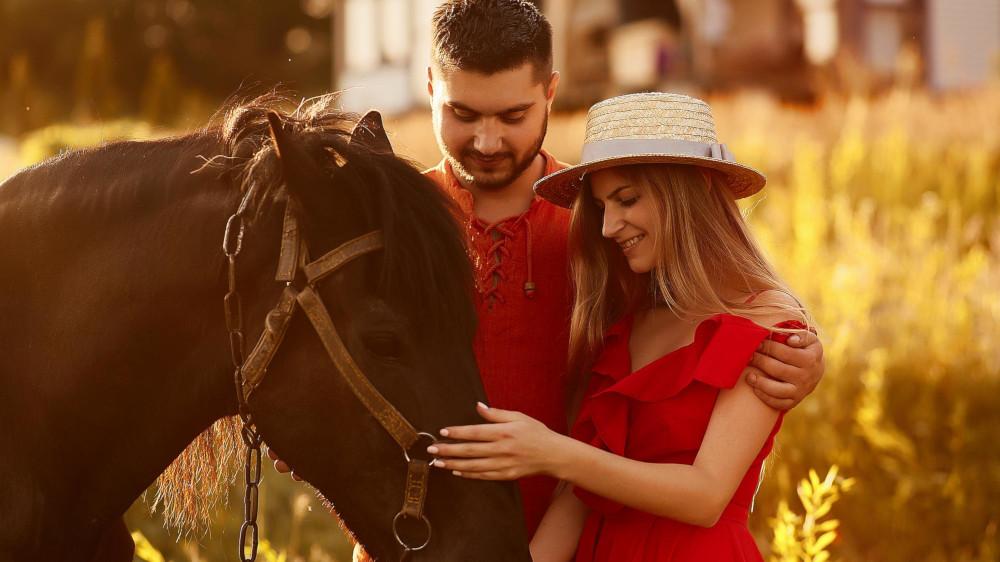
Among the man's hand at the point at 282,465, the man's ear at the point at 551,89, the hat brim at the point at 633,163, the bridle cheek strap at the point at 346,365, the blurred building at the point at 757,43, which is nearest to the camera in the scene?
the bridle cheek strap at the point at 346,365

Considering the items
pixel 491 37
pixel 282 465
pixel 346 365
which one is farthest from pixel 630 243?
pixel 282 465

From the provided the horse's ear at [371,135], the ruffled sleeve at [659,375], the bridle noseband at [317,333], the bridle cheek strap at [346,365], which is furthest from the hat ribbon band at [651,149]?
the bridle cheek strap at [346,365]

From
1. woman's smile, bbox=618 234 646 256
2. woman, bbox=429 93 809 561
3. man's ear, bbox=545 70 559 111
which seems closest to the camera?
woman, bbox=429 93 809 561

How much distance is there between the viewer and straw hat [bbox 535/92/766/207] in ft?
8.20

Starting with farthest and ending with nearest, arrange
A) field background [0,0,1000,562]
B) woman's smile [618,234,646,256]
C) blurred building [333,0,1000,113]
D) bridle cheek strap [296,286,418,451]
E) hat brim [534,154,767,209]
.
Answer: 1. blurred building [333,0,1000,113]
2. field background [0,0,1000,562]
3. woman's smile [618,234,646,256]
4. hat brim [534,154,767,209]
5. bridle cheek strap [296,286,418,451]

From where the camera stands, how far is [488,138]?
2617mm

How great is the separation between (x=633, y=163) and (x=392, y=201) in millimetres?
759

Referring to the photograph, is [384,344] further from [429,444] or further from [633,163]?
[633,163]

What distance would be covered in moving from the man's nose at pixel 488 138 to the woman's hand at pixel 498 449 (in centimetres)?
78

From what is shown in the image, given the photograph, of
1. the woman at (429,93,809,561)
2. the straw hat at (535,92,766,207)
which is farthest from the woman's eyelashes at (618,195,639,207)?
the straw hat at (535,92,766,207)

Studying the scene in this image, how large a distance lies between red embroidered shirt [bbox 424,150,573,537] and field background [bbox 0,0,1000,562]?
0.39 metres

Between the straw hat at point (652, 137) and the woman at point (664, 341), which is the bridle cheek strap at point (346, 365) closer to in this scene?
the woman at point (664, 341)

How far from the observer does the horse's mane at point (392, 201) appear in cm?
204

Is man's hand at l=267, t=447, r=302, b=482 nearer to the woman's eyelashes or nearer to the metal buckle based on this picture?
the metal buckle
